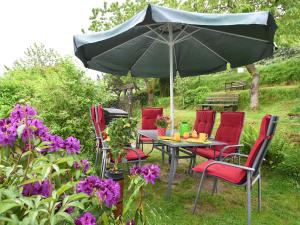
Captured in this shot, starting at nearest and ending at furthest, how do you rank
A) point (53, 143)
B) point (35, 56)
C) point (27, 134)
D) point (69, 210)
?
→ point (69, 210)
point (27, 134)
point (53, 143)
point (35, 56)

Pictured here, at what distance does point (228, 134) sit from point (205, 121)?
846 millimetres

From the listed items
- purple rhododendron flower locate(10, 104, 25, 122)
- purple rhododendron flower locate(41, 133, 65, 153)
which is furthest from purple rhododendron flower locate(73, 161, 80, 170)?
purple rhododendron flower locate(10, 104, 25, 122)

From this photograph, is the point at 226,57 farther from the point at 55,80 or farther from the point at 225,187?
the point at 55,80

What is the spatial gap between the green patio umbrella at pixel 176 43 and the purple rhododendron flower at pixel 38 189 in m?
2.18

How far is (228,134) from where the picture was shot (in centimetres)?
436

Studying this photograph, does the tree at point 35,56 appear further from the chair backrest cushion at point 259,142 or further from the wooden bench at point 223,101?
the chair backrest cushion at point 259,142

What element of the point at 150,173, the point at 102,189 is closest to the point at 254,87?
the point at 150,173

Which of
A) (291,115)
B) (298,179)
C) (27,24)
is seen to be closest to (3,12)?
(27,24)

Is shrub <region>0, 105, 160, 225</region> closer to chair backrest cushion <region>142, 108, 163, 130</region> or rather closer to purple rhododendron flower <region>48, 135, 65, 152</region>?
purple rhododendron flower <region>48, 135, 65, 152</region>

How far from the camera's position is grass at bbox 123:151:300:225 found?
119 inches

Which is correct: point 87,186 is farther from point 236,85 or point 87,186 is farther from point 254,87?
point 236,85

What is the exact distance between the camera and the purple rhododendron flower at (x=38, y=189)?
42.9 inches

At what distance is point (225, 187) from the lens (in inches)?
160

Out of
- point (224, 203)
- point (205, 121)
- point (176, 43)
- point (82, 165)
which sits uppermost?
point (176, 43)
